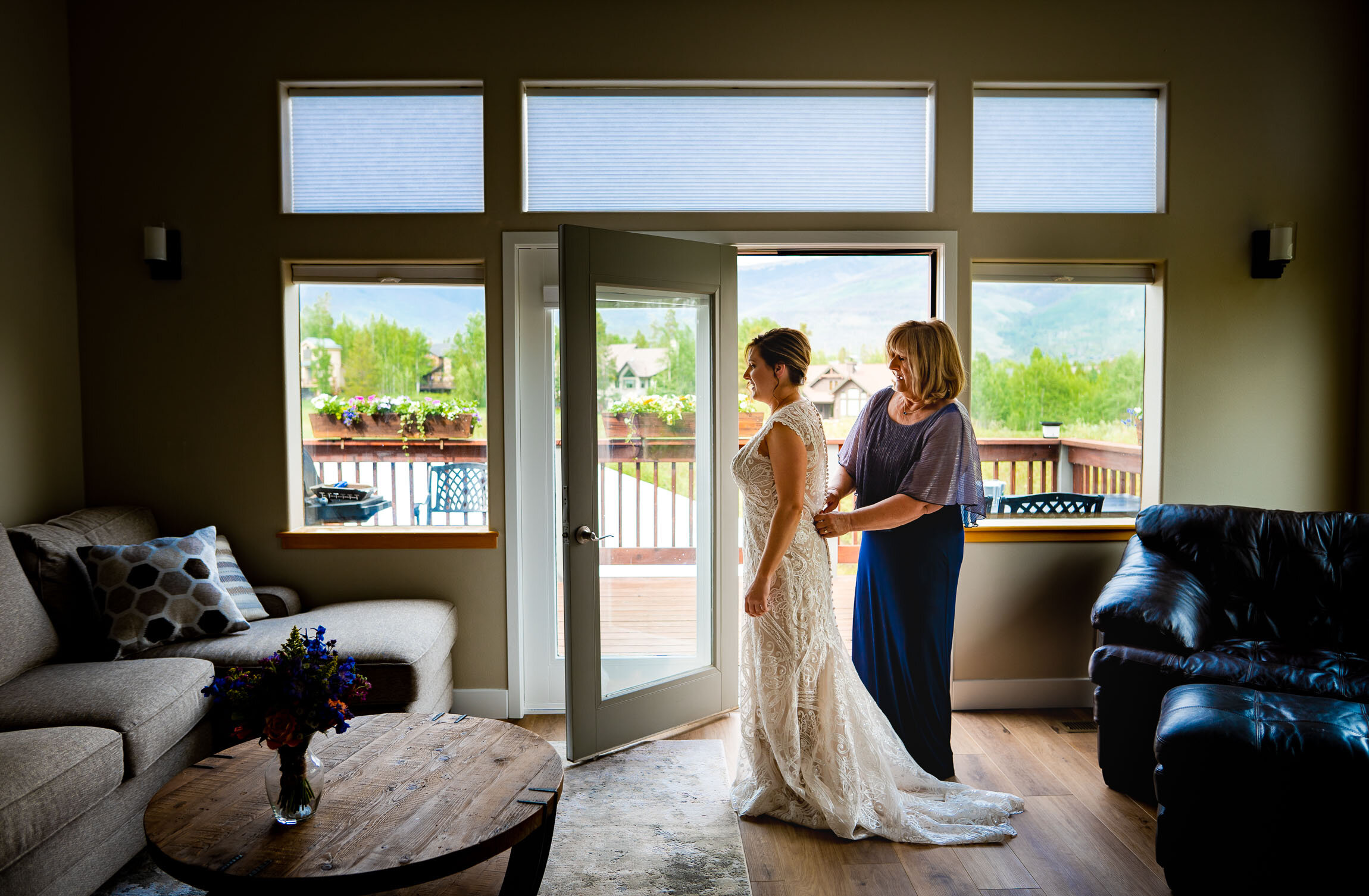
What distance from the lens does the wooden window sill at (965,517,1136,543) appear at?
11.7 feet

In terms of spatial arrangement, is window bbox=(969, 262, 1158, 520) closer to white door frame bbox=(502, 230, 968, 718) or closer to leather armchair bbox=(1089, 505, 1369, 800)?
white door frame bbox=(502, 230, 968, 718)

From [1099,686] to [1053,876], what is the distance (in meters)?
0.79

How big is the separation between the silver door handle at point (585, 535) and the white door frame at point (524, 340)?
591 mm

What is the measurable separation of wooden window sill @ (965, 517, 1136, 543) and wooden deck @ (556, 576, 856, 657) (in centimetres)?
74

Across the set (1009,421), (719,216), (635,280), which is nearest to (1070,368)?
A: (1009,421)

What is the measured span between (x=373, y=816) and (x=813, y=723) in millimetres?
1357

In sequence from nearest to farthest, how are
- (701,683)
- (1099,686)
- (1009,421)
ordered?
(1099,686), (701,683), (1009,421)

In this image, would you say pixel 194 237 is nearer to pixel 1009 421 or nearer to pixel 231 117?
pixel 231 117

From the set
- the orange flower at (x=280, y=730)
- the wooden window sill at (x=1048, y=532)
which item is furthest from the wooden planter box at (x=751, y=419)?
the orange flower at (x=280, y=730)

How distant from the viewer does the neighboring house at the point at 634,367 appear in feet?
10.2

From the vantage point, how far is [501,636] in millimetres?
3527

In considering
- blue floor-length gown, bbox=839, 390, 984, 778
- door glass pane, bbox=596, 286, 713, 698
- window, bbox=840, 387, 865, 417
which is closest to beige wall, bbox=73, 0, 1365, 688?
door glass pane, bbox=596, 286, 713, 698

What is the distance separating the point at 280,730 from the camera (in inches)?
68.0

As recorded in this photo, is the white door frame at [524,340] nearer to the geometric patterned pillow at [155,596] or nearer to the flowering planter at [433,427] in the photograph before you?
the flowering planter at [433,427]
